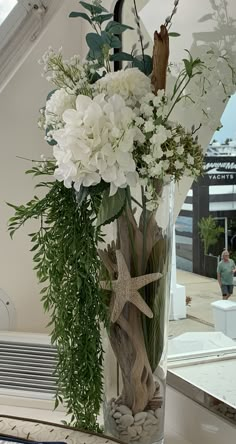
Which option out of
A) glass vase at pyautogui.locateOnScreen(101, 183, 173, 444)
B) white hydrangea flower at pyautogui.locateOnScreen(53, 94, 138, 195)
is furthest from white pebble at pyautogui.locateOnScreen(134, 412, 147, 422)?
white hydrangea flower at pyautogui.locateOnScreen(53, 94, 138, 195)

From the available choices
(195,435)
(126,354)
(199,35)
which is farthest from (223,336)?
(199,35)

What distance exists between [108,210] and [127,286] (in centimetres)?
18

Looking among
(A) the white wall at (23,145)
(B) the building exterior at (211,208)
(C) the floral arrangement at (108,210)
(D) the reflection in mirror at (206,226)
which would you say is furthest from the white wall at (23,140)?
(C) the floral arrangement at (108,210)

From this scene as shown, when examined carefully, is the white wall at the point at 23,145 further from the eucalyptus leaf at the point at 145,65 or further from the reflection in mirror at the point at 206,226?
the eucalyptus leaf at the point at 145,65

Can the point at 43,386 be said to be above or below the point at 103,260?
below

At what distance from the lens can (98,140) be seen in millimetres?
1024

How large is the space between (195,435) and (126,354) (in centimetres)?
32

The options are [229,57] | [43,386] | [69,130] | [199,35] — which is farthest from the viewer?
[43,386]

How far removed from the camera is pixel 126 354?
48.2 inches

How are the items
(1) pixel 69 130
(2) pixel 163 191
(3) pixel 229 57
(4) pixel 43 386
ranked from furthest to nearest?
1. (4) pixel 43 386
2. (3) pixel 229 57
3. (2) pixel 163 191
4. (1) pixel 69 130

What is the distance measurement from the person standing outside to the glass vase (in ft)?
0.82

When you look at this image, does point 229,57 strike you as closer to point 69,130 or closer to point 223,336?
point 69,130

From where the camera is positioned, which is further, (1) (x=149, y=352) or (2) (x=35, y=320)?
(2) (x=35, y=320)

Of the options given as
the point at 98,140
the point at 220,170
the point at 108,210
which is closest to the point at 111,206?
the point at 108,210
